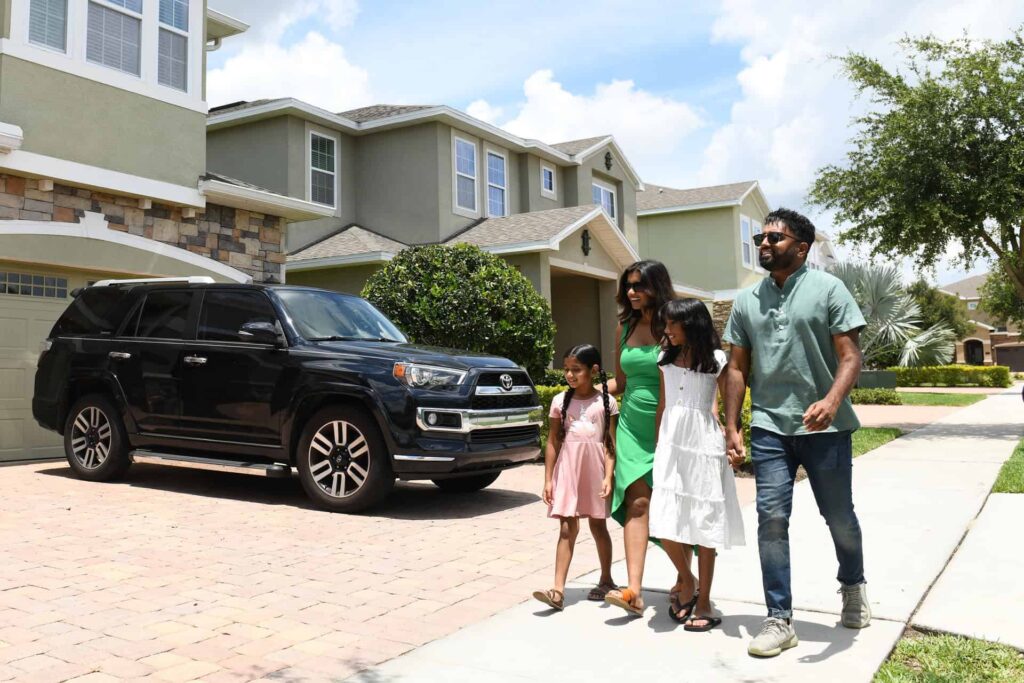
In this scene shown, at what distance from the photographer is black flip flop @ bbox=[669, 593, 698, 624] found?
4484 mm

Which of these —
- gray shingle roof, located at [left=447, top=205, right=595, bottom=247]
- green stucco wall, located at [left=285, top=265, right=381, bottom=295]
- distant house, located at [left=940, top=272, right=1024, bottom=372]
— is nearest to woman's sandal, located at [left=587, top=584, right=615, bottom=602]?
gray shingle roof, located at [left=447, top=205, right=595, bottom=247]

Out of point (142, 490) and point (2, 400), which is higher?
point (2, 400)

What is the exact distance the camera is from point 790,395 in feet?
13.6

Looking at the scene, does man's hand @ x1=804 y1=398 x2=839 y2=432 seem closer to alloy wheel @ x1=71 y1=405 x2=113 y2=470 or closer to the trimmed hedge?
alloy wheel @ x1=71 y1=405 x2=113 y2=470

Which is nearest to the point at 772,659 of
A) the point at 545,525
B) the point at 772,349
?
the point at 772,349

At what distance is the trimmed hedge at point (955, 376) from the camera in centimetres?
3719

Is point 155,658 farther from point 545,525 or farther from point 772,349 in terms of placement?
point 545,525

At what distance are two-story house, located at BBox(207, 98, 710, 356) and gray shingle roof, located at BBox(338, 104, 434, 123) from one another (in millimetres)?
72

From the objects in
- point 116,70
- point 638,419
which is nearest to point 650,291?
point 638,419

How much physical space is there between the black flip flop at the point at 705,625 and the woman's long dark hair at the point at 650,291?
1.41 m

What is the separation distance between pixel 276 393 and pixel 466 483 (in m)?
2.12

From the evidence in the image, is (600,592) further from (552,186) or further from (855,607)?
(552,186)

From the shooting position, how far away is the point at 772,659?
3930 millimetres

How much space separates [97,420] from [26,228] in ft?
9.85
